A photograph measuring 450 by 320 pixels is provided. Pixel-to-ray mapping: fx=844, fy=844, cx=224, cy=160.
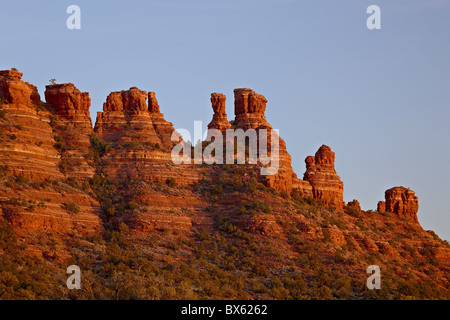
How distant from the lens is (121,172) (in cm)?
9481

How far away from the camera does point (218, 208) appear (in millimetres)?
92812

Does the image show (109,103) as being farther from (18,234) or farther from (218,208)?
(18,234)

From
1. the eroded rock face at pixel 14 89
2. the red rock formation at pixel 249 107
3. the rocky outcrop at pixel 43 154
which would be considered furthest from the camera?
the red rock formation at pixel 249 107

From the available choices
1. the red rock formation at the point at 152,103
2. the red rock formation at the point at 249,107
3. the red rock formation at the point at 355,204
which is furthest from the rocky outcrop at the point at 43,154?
the red rock formation at the point at 355,204

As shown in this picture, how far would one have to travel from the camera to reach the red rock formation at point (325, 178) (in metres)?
105

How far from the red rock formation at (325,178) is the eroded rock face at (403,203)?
11.0 m

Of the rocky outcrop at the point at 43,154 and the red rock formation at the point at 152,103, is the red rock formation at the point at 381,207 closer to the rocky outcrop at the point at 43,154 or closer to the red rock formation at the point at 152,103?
the red rock formation at the point at 152,103

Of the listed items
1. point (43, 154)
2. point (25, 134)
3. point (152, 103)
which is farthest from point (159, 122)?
point (25, 134)

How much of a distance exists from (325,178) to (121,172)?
87.6 feet

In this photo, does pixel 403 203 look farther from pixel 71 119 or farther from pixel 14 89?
pixel 14 89
